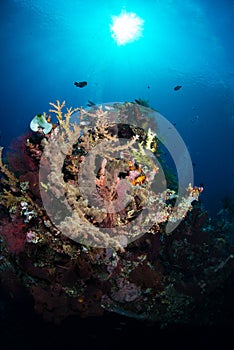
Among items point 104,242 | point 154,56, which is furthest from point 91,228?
point 154,56

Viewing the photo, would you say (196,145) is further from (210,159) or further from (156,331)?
(156,331)

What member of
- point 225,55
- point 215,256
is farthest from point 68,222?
point 225,55

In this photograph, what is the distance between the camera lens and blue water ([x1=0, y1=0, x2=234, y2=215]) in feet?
85.6

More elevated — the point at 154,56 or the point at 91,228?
the point at 154,56

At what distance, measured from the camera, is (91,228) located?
3.25m

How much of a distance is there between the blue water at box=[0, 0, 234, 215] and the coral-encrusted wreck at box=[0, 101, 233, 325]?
5.23ft

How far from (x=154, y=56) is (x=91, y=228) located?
167 ft


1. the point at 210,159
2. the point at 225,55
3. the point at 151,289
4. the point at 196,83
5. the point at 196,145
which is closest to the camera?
the point at 151,289

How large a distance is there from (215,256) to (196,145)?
62.3 m

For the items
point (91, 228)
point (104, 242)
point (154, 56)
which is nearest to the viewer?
point (91, 228)

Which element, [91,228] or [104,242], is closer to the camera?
[91,228]

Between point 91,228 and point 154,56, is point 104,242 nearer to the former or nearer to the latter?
point 91,228

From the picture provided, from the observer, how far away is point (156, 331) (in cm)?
427

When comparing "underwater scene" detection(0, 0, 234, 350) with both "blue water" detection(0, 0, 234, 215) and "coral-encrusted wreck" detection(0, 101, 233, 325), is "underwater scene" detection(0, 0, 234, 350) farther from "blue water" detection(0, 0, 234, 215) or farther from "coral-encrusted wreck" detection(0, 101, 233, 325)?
"blue water" detection(0, 0, 234, 215)
